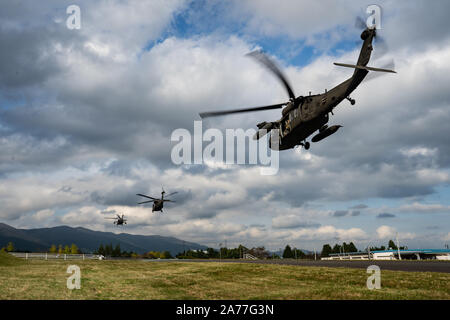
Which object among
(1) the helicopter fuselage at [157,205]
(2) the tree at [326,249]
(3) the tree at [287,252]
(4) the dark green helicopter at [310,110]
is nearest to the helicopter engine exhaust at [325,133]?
(4) the dark green helicopter at [310,110]

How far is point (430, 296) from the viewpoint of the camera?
15.4 m

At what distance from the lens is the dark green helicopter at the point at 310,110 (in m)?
19.8

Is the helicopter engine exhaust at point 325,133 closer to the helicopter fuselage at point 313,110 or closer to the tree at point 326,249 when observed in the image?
the helicopter fuselage at point 313,110

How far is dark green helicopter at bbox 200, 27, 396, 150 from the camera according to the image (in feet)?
65.0

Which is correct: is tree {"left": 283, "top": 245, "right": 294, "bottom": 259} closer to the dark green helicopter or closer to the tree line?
the tree line

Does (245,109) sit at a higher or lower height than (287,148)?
higher

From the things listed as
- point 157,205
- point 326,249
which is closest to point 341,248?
point 326,249


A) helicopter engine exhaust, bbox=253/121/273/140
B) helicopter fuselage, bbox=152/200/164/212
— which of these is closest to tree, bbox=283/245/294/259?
helicopter fuselage, bbox=152/200/164/212

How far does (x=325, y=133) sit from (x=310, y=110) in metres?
1.88

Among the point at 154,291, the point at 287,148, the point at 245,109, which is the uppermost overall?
the point at 245,109
